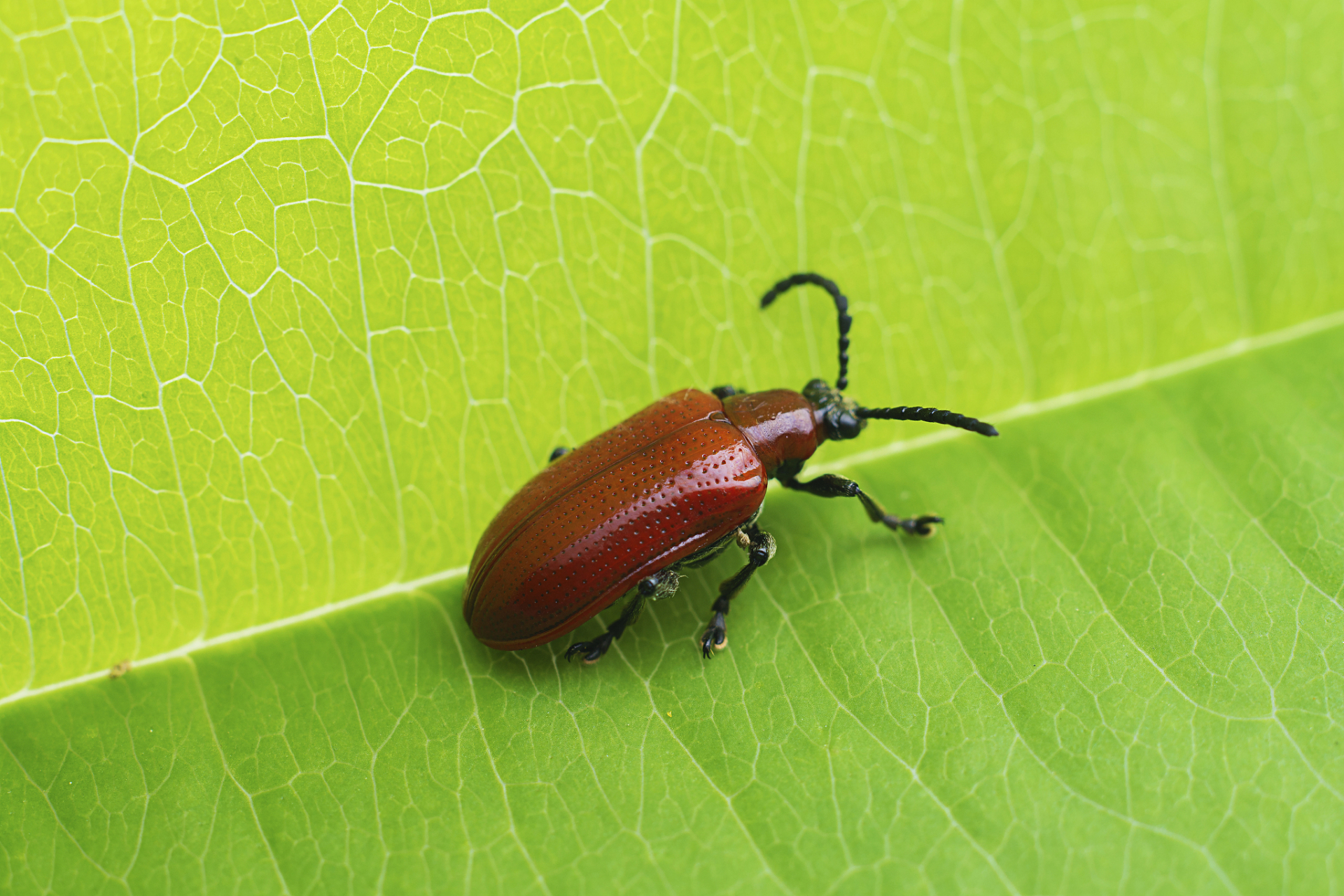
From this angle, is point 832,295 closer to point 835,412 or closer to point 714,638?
point 835,412

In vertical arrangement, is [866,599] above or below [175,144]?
below

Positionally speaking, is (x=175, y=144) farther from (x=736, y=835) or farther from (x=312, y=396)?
(x=736, y=835)

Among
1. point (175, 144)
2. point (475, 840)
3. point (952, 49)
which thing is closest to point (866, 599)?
point (475, 840)

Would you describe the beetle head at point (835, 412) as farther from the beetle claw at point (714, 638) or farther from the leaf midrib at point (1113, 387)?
the beetle claw at point (714, 638)

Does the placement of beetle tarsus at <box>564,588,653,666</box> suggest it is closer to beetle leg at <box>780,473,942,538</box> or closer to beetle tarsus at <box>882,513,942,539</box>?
beetle leg at <box>780,473,942,538</box>

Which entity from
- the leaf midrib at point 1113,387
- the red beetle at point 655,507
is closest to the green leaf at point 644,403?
the leaf midrib at point 1113,387

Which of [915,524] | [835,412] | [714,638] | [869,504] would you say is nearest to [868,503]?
[869,504]

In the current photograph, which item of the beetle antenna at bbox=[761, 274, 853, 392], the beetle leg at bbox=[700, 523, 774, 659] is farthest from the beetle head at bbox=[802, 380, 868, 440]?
the beetle leg at bbox=[700, 523, 774, 659]
